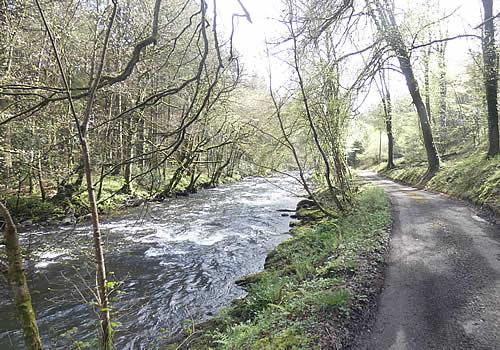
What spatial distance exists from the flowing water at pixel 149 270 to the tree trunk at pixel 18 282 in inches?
14.9

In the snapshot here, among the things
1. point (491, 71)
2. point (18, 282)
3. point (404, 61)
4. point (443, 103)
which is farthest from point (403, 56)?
point (18, 282)

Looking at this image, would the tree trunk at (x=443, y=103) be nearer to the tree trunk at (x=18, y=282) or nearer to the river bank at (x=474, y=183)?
the river bank at (x=474, y=183)

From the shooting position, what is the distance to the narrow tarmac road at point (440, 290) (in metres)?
3.54

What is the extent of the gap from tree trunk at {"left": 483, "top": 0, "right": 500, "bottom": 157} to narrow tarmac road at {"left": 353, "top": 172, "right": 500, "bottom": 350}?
6151 mm

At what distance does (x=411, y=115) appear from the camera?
25.8 metres

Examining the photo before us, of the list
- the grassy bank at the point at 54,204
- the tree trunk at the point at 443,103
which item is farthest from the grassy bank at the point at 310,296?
the tree trunk at the point at 443,103

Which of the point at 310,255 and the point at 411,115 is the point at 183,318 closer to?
the point at 310,255

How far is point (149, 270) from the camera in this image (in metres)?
8.91

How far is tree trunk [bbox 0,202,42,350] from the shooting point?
2252 millimetres

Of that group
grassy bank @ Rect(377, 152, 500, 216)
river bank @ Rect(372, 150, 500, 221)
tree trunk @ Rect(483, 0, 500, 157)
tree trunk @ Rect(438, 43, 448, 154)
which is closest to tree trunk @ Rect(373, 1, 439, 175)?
river bank @ Rect(372, 150, 500, 221)

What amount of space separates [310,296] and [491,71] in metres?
12.0

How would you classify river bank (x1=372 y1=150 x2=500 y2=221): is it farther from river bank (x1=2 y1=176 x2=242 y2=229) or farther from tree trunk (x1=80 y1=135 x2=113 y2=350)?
river bank (x1=2 y1=176 x2=242 y2=229)

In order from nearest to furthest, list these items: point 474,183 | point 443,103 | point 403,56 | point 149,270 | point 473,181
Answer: point 149,270 < point 474,183 < point 473,181 < point 403,56 < point 443,103

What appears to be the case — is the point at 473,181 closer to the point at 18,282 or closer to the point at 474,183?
the point at 474,183
